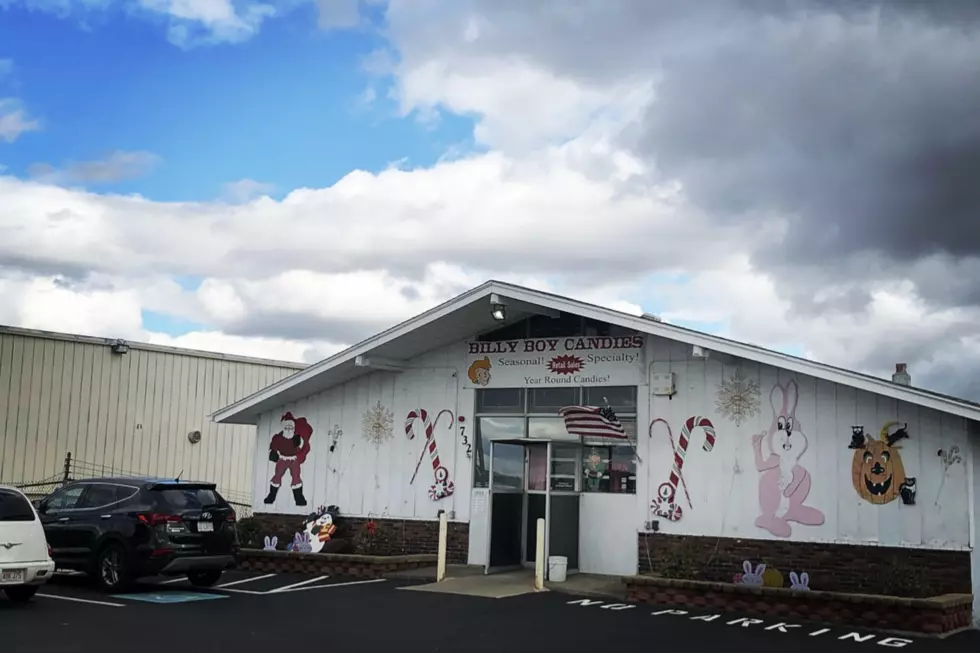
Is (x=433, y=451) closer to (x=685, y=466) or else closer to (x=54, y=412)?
(x=685, y=466)

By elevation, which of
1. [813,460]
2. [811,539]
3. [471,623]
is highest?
[813,460]

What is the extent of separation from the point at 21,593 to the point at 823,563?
10.7 m

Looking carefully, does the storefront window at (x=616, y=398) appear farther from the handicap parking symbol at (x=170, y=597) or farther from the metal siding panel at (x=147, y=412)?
the metal siding panel at (x=147, y=412)

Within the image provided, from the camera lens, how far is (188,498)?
14.6 metres

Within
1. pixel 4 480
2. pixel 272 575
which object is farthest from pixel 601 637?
pixel 4 480

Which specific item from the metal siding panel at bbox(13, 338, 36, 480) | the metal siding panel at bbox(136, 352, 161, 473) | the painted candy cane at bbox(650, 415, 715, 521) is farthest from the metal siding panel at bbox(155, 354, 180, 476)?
the painted candy cane at bbox(650, 415, 715, 521)

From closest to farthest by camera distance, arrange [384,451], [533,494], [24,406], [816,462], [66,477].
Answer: [816,462] → [533,494] → [384,451] → [66,477] → [24,406]

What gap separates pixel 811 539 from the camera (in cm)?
1500

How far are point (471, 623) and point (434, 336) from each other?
22.7 ft

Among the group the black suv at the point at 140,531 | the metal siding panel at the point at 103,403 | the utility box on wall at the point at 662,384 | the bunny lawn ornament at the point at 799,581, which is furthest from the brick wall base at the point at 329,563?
the metal siding panel at the point at 103,403

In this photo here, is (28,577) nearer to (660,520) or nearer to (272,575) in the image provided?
(272,575)

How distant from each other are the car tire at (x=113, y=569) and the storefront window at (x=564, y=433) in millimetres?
6220

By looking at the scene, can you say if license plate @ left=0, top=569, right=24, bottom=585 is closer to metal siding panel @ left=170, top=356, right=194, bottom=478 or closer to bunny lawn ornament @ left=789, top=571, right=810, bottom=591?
bunny lawn ornament @ left=789, top=571, right=810, bottom=591

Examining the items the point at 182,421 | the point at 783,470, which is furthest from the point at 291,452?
the point at 783,470
